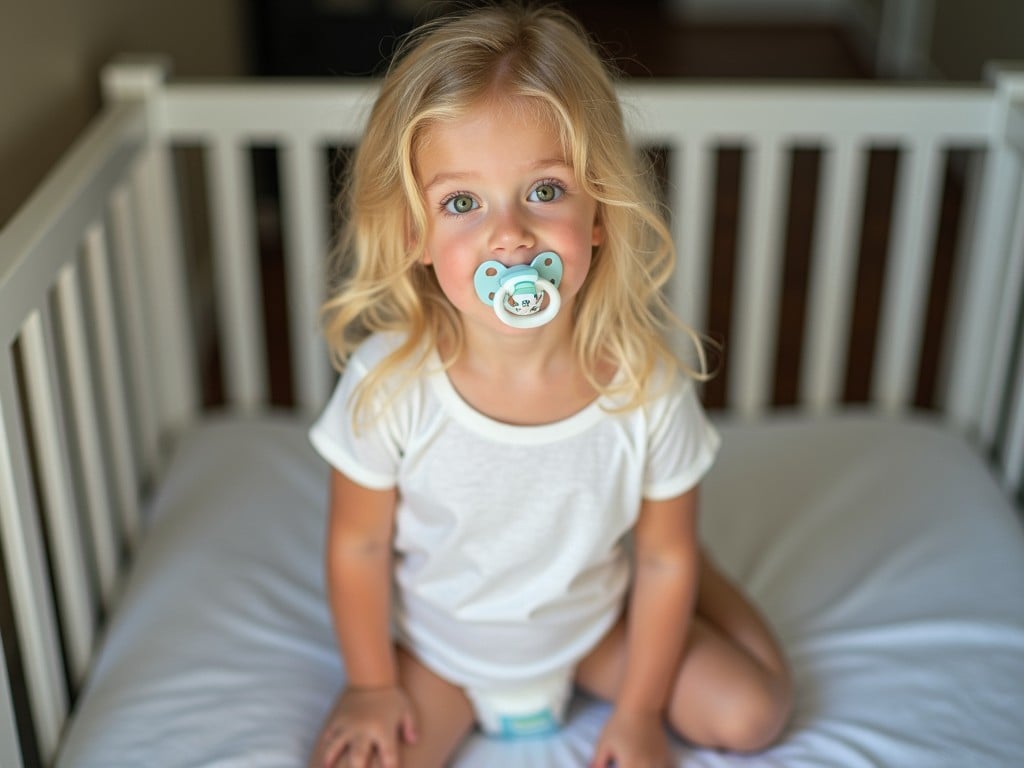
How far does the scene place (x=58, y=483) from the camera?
120 centimetres

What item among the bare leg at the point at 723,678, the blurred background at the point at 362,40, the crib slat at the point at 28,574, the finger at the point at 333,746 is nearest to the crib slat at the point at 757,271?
the blurred background at the point at 362,40

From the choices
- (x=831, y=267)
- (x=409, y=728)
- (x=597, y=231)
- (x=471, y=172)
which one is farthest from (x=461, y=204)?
(x=831, y=267)

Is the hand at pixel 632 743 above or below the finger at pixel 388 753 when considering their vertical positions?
below

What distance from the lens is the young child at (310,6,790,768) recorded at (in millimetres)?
997

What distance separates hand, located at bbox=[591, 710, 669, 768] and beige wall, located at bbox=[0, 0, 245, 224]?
2.53 ft

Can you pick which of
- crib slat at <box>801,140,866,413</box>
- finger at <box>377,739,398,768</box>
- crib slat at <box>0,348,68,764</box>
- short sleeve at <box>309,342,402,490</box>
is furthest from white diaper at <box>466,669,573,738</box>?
crib slat at <box>801,140,866,413</box>

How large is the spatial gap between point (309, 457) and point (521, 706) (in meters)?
0.51

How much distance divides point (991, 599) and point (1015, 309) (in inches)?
15.0

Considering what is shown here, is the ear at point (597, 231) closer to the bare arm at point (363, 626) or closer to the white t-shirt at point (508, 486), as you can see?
the white t-shirt at point (508, 486)

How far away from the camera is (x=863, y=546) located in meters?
1.45

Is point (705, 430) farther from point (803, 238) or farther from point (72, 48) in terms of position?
point (803, 238)

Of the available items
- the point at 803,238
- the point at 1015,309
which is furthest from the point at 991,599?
the point at 803,238

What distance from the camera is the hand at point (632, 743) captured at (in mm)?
1147

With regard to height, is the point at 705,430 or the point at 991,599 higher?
the point at 705,430
